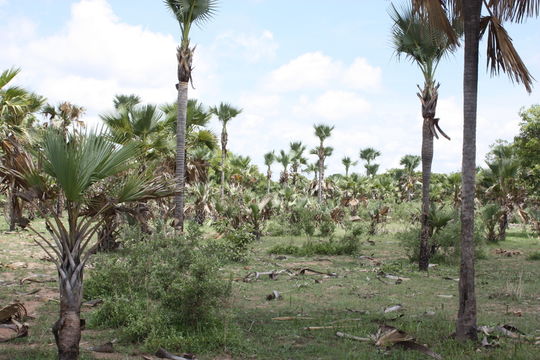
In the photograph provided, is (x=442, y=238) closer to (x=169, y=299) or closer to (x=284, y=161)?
(x=169, y=299)

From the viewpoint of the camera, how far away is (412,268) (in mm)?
15328

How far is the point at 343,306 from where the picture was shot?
9.86 m

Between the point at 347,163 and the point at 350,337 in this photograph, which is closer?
the point at 350,337

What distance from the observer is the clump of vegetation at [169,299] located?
7074 millimetres

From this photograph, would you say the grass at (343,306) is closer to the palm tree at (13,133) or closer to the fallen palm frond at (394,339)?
the fallen palm frond at (394,339)

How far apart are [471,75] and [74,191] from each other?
557 cm

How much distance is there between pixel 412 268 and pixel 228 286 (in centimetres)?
934

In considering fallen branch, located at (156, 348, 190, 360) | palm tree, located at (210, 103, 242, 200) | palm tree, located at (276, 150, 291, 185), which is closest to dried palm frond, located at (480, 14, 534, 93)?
fallen branch, located at (156, 348, 190, 360)

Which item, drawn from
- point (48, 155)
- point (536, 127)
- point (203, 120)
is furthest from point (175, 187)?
point (536, 127)

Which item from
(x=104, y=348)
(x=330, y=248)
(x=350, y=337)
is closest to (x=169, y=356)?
(x=104, y=348)

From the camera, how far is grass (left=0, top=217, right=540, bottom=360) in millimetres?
6789

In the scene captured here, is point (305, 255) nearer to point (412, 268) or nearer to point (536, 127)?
point (412, 268)

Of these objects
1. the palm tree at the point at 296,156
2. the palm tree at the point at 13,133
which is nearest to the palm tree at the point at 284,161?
the palm tree at the point at 296,156

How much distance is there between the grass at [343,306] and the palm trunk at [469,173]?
43 cm
